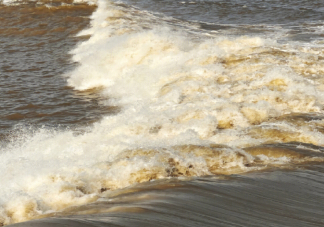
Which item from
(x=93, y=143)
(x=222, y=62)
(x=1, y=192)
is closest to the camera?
(x=1, y=192)

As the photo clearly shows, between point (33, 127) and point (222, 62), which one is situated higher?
point (222, 62)

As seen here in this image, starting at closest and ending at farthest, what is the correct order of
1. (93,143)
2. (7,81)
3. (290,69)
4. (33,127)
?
(93,143) → (33,127) → (290,69) → (7,81)

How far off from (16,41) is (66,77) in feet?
16.3

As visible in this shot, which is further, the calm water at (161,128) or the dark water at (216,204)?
the calm water at (161,128)

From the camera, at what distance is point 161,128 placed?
6.46 meters

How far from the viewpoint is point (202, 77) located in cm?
888

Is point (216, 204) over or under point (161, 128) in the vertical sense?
over

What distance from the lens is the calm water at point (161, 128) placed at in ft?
12.0

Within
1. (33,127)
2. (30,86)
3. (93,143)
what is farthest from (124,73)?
(93,143)

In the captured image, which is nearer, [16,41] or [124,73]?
[124,73]

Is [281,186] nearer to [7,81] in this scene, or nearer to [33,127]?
[33,127]

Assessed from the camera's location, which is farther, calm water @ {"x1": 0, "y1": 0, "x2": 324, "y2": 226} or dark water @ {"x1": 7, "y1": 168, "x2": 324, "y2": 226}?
calm water @ {"x1": 0, "y1": 0, "x2": 324, "y2": 226}

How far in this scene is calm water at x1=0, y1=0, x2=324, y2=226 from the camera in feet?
12.0

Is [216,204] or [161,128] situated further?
[161,128]
